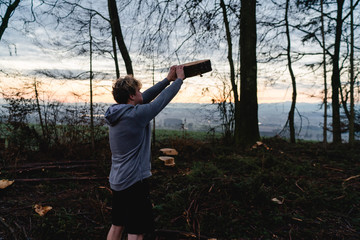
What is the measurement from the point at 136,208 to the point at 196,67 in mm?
1611

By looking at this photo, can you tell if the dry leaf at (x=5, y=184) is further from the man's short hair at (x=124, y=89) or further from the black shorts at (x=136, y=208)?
the man's short hair at (x=124, y=89)

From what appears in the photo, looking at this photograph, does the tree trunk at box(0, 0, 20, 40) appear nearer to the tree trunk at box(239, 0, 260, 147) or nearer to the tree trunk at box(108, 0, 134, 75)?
the tree trunk at box(108, 0, 134, 75)

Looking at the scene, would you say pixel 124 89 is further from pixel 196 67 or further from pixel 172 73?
pixel 196 67

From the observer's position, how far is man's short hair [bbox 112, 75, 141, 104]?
2002 millimetres

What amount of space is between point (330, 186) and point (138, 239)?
14.2 ft

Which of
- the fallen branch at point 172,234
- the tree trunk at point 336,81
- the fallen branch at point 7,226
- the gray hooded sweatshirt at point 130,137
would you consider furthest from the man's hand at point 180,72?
the tree trunk at point 336,81

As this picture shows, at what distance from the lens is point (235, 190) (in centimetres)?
398

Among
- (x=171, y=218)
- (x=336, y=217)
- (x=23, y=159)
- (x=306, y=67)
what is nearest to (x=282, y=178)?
(x=336, y=217)

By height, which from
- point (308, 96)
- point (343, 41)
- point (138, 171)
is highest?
point (343, 41)

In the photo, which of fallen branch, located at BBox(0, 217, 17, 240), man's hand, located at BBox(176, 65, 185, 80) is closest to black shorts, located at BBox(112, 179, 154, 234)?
man's hand, located at BBox(176, 65, 185, 80)

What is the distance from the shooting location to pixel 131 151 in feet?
6.36

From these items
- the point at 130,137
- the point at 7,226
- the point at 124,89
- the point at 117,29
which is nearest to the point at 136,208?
the point at 130,137

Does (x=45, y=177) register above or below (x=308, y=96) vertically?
below

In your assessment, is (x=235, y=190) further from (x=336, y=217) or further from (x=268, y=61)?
(x=268, y=61)
